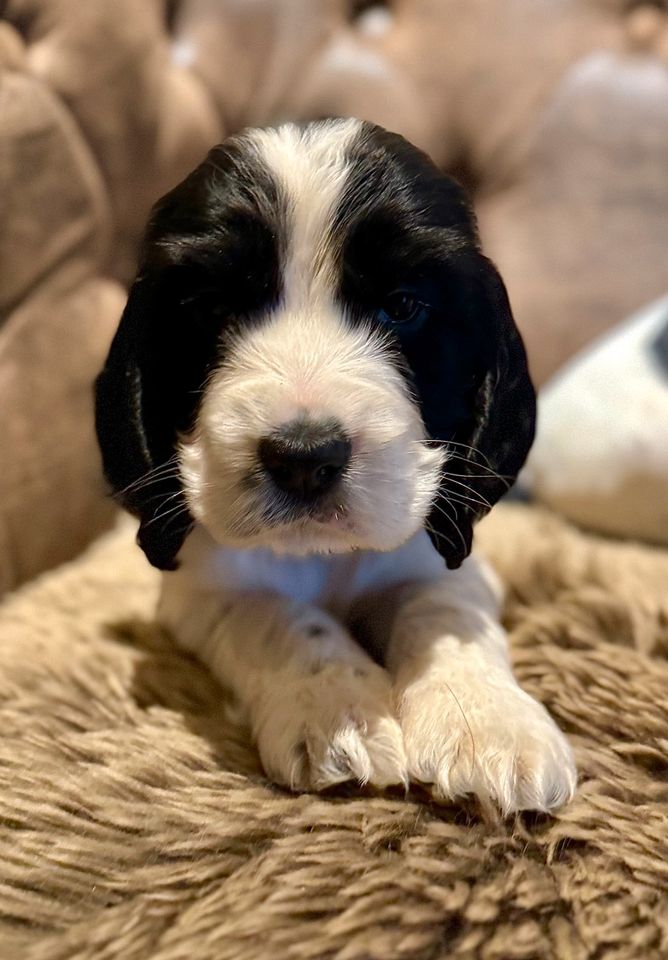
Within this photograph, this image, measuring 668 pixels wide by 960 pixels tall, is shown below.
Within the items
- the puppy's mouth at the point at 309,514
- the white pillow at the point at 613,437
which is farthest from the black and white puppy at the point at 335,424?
the white pillow at the point at 613,437

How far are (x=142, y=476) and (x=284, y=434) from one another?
330mm

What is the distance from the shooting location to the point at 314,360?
123 centimetres

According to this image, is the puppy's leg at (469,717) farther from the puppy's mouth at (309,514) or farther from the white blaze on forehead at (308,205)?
the white blaze on forehead at (308,205)

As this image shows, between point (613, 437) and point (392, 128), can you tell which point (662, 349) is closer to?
point (613, 437)

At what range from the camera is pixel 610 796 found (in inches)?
46.7

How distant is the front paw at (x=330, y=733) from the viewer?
117 cm

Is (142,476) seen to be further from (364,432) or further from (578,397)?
(578,397)

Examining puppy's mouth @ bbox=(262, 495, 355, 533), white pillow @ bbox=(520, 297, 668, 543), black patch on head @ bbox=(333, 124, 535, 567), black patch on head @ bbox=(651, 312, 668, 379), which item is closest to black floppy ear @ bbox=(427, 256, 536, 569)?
black patch on head @ bbox=(333, 124, 535, 567)

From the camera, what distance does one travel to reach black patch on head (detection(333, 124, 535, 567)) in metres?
1.27

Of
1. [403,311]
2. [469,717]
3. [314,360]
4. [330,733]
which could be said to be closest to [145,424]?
[314,360]

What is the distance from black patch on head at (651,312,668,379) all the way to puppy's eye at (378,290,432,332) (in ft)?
3.77

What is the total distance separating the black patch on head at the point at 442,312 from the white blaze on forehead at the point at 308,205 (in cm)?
2

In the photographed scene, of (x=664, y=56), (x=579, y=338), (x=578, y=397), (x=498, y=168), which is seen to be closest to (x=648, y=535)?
(x=578, y=397)

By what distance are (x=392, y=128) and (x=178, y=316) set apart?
147 centimetres
